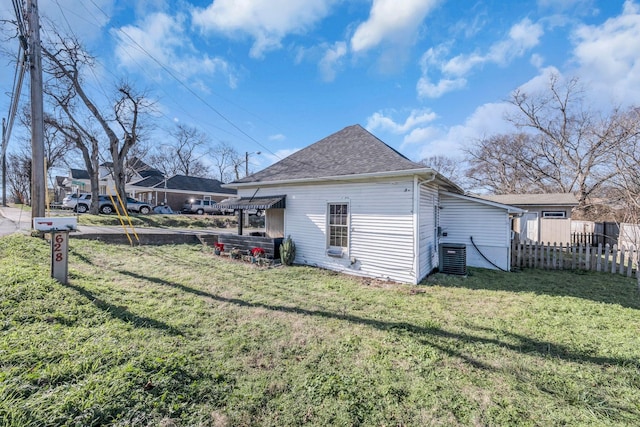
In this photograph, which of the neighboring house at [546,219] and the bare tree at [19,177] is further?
the bare tree at [19,177]

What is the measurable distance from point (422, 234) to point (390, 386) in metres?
5.12

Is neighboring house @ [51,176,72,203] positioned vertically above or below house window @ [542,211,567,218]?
above

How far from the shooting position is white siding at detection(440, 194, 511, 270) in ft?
28.3

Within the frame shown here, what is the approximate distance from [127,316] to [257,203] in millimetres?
5686

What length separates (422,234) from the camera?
7281 mm

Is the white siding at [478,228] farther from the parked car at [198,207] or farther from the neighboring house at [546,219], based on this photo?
the parked car at [198,207]

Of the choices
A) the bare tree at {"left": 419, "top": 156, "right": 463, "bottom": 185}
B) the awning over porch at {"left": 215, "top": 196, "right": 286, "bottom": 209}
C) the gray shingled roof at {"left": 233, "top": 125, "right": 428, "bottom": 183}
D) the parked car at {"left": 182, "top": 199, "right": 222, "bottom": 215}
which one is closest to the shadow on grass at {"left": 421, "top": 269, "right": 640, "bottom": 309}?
the gray shingled roof at {"left": 233, "top": 125, "right": 428, "bottom": 183}

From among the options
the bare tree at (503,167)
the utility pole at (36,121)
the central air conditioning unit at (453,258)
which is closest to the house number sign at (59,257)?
the utility pole at (36,121)

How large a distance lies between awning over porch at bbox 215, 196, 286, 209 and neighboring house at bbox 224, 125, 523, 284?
0.12ft

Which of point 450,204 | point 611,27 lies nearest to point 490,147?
point 611,27

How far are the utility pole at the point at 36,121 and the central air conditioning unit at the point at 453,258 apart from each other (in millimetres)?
11978

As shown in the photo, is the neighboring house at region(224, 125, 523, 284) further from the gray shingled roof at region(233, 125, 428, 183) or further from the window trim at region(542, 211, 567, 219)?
the window trim at region(542, 211, 567, 219)

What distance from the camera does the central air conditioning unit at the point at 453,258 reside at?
7.84 meters

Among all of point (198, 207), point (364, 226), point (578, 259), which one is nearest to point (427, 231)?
point (364, 226)
